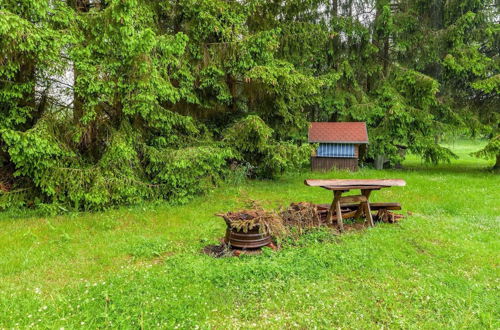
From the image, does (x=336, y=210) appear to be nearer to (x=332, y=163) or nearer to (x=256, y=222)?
(x=256, y=222)

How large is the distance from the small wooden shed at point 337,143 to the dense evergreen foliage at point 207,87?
→ 3.09 ft

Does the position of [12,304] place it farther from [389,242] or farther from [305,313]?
[389,242]

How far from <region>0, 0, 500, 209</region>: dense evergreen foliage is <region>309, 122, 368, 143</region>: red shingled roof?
758 millimetres

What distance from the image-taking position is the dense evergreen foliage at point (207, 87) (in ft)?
22.1

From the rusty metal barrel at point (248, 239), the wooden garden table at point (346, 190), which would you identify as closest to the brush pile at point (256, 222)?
the rusty metal barrel at point (248, 239)

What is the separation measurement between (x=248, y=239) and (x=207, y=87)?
21.9 ft

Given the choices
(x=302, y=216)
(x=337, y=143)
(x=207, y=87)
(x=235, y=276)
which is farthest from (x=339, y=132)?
(x=235, y=276)

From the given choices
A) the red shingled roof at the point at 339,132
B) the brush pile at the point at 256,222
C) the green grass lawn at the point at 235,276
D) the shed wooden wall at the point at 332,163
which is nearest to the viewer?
the green grass lawn at the point at 235,276

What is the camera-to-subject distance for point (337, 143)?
14.2 meters

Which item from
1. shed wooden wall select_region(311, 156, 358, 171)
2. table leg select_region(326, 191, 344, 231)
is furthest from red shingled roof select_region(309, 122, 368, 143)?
table leg select_region(326, 191, 344, 231)

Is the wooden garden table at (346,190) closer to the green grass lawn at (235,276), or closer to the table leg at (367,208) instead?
the table leg at (367,208)

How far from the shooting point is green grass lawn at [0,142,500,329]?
131 inches

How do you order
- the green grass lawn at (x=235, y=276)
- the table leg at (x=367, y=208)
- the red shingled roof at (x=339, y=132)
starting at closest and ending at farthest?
the green grass lawn at (x=235, y=276) < the table leg at (x=367, y=208) < the red shingled roof at (x=339, y=132)

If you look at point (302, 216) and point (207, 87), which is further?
point (207, 87)
